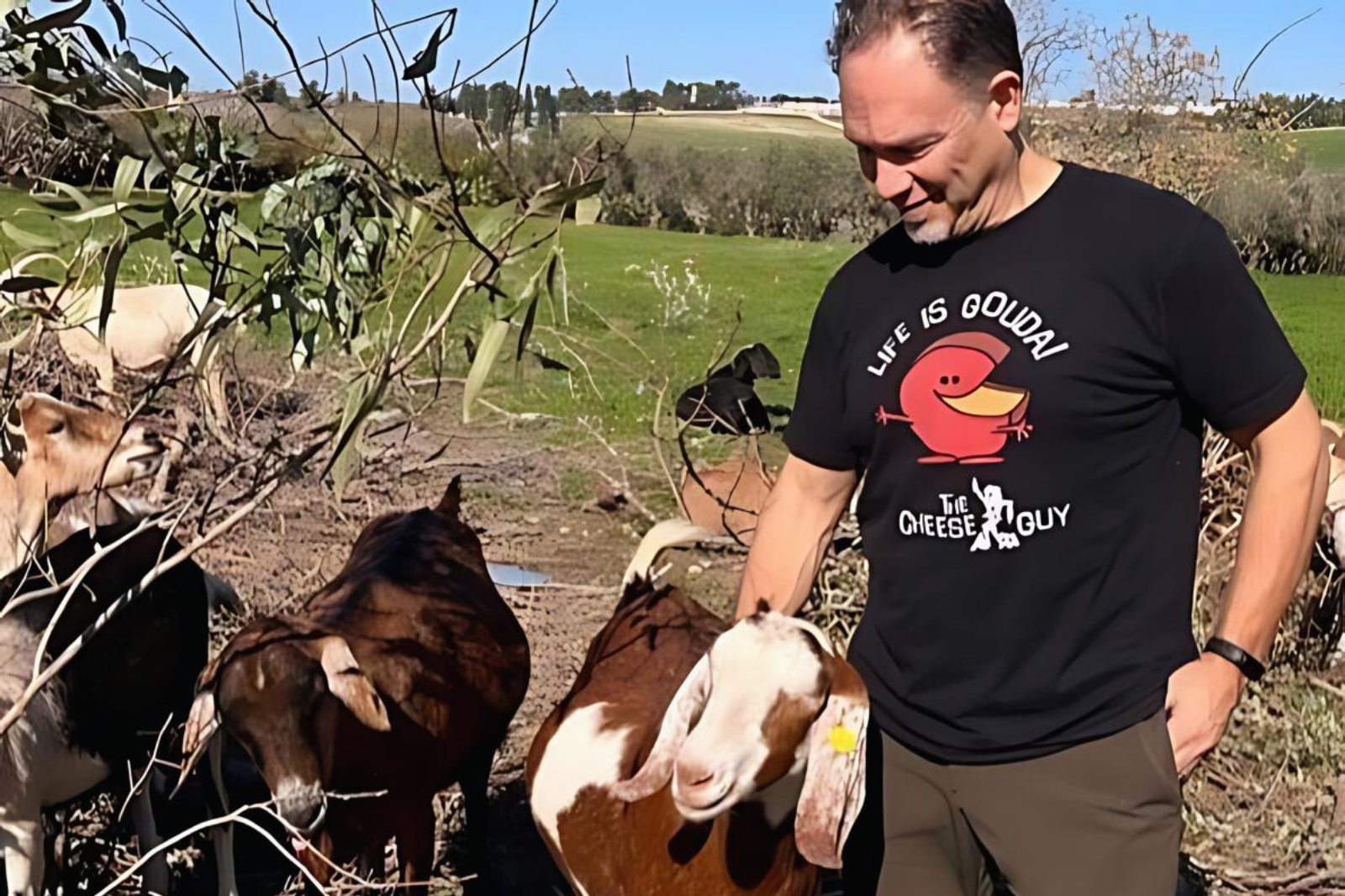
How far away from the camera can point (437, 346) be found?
3.30 meters

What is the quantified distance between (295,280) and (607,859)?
1.54m

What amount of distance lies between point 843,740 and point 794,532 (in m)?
0.42

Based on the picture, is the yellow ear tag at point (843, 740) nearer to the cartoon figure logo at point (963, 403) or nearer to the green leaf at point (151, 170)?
the cartoon figure logo at point (963, 403)

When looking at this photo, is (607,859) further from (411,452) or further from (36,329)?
(411,452)

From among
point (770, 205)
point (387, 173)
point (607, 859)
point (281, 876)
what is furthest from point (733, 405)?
point (770, 205)

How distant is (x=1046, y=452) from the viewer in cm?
251

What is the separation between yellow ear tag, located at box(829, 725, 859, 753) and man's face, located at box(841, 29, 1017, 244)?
92 cm

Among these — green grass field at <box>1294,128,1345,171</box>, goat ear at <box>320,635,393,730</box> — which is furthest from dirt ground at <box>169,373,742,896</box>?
green grass field at <box>1294,128,1345,171</box>

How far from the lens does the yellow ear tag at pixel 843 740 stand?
280cm

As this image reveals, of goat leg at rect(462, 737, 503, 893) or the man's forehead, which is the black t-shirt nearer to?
the man's forehead

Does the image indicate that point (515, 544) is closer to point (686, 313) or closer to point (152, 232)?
point (686, 313)

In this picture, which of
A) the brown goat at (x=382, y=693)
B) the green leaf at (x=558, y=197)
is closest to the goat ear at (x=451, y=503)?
the brown goat at (x=382, y=693)

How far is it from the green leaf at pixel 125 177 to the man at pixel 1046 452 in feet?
4.25

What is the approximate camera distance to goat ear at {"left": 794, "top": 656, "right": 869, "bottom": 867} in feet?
9.20
